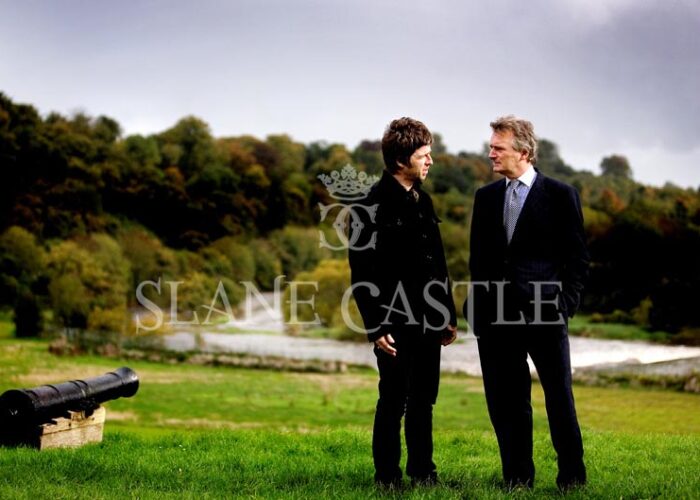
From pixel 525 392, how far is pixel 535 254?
960 mm

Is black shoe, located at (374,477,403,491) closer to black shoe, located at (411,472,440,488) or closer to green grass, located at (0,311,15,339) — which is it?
black shoe, located at (411,472,440,488)

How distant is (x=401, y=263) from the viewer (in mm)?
5293

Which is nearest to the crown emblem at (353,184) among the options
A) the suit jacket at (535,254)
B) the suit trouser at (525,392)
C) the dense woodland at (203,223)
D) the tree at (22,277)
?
the suit jacket at (535,254)

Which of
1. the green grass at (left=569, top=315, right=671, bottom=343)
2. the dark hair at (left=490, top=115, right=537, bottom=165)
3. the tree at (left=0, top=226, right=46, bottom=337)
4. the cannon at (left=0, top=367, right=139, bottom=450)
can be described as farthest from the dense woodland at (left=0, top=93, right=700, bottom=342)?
the dark hair at (left=490, top=115, right=537, bottom=165)

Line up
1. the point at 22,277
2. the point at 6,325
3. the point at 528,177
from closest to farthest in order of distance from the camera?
the point at 528,177, the point at 6,325, the point at 22,277

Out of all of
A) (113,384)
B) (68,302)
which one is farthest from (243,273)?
(113,384)

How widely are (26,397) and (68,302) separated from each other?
1939 inches

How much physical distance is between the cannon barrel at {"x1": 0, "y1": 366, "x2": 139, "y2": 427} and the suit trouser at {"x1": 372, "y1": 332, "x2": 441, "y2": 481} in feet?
14.0

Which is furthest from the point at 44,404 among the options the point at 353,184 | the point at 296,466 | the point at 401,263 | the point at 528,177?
the point at 353,184

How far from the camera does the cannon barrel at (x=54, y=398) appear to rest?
311 inches

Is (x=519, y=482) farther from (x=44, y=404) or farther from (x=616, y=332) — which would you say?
(x=616, y=332)

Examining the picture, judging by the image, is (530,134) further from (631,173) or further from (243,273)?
(631,173)

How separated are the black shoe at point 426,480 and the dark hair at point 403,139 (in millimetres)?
2146

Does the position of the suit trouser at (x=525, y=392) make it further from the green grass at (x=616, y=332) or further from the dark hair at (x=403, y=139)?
the green grass at (x=616, y=332)
